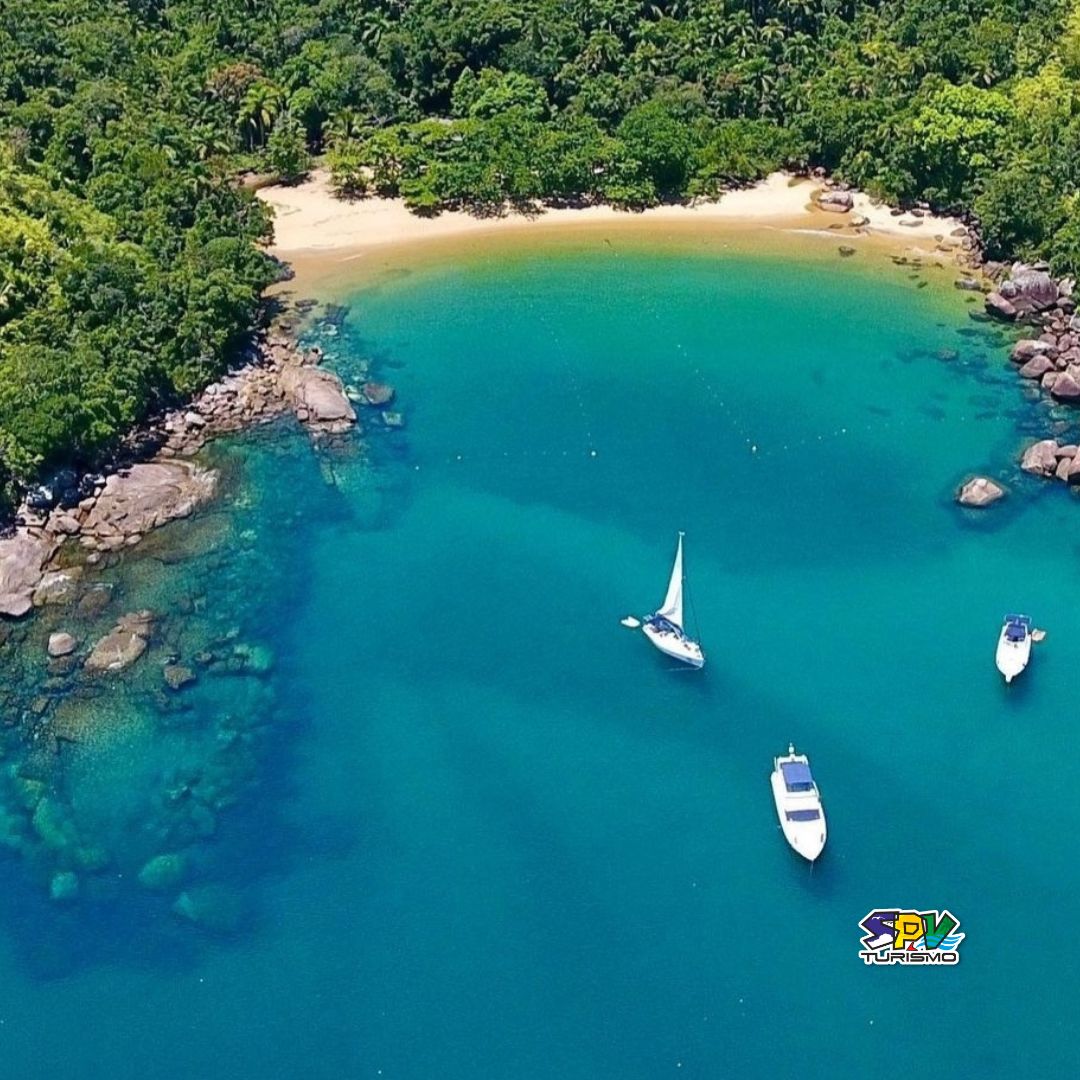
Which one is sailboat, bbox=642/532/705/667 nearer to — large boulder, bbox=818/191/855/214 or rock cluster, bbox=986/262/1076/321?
rock cluster, bbox=986/262/1076/321

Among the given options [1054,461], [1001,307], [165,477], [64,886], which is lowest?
[64,886]

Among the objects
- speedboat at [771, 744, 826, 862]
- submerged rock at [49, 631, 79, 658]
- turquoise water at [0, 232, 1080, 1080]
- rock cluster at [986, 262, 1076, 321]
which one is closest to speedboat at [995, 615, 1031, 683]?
turquoise water at [0, 232, 1080, 1080]

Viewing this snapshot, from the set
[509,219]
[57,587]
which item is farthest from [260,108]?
[57,587]

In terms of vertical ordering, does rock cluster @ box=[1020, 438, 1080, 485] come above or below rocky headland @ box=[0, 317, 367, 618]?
above

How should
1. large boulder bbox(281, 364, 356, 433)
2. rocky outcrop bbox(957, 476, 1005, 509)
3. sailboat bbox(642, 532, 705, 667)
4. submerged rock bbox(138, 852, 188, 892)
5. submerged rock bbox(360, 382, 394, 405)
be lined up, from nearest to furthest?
submerged rock bbox(138, 852, 188, 892)
sailboat bbox(642, 532, 705, 667)
rocky outcrop bbox(957, 476, 1005, 509)
large boulder bbox(281, 364, 356, 433)
submerged rock bbox(360, 382, 394, 405)

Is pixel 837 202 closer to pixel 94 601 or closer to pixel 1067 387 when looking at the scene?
pixel 1067 387

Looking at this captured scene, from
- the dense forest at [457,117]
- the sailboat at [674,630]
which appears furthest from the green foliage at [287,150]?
the sailboat at [674,630]

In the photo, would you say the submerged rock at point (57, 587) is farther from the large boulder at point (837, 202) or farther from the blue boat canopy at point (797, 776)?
the large boulder at point (837, 202)
